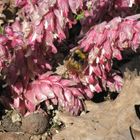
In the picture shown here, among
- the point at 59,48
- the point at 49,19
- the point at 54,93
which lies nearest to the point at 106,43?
the point at 49,19

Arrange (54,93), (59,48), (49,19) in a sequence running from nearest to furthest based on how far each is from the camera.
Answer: (49,19)
(54,93)
(59,48)

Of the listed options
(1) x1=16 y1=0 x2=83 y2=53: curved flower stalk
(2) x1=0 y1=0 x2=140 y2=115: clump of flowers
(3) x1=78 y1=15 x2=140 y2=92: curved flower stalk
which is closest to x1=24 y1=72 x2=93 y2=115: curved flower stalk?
(2) x1=0 y1=0 x2=140 y2=115: clump of flowers

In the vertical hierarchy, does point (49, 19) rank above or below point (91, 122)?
above

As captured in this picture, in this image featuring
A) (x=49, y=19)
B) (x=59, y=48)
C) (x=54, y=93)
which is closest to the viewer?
Answer: (x=49, y=19)

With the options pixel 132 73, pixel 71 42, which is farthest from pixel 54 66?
pixel 132 73

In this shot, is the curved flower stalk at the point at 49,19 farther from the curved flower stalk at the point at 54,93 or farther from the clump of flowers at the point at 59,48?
the curved flower stalk at the point at 54,93

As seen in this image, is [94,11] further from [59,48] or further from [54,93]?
[54,93]
